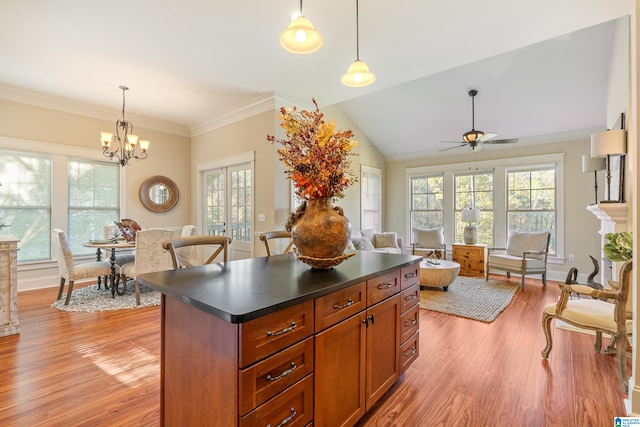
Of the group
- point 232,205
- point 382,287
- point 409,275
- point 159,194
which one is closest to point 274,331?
point 382,287

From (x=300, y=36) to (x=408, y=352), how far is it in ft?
7.49

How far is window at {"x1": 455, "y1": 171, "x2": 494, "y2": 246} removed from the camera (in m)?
6.29

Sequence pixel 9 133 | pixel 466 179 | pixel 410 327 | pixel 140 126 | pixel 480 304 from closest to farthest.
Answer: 1. pixel 410 327
2. pixel 480 304
3. pixel 9 133
4. pixel 140 126
5. pixel 466 179

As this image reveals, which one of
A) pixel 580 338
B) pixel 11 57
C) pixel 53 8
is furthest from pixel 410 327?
pixel 11 57

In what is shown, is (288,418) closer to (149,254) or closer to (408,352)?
(408,352)

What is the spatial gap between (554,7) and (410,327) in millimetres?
2927

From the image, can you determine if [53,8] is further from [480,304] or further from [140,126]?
[480,304]

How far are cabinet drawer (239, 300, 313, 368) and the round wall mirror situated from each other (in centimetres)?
537

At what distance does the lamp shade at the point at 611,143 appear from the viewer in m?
2.78

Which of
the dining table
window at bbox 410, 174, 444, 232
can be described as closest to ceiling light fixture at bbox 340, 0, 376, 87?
the dining table

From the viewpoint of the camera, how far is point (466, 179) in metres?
6.57

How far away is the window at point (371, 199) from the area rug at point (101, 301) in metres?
4.21

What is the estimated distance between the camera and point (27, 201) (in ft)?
14.7

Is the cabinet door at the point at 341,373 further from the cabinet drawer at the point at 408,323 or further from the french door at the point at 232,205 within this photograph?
the french door at the point at 232,205
